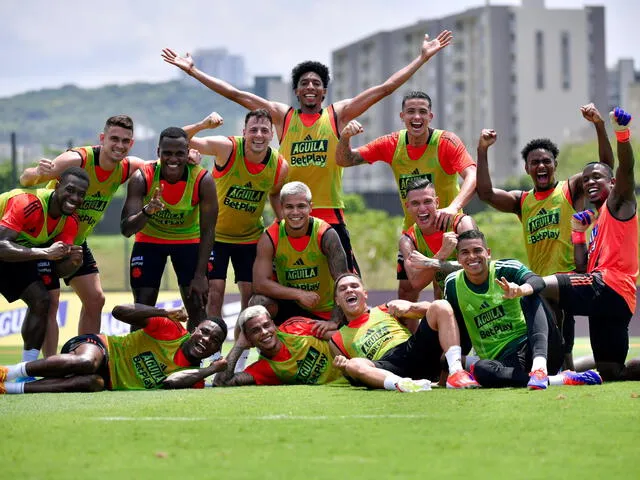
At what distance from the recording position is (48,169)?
38.4 feet

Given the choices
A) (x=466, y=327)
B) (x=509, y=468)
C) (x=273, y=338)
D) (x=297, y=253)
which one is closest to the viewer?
(x=509, y=468)

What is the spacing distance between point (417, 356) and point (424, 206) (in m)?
1.71

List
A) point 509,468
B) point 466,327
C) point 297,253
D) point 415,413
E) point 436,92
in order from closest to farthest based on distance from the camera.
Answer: point 509,468, point 415,413, point 466,327, point 297,253, point 436,92

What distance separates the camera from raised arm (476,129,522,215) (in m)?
11.7

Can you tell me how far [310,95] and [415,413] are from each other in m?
5.29

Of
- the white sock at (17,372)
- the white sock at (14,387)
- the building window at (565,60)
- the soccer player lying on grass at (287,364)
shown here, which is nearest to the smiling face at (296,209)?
the soccer player lying on grass at (287,364)

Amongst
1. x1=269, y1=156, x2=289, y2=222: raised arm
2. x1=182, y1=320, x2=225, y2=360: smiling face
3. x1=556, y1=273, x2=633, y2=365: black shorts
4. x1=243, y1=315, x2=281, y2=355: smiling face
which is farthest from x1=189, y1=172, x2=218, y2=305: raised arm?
x1=556, y1=273, x2=633, y2=365: black shorts

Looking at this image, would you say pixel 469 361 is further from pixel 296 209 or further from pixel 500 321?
pixel 296 209

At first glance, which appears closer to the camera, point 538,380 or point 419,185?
point 538,380

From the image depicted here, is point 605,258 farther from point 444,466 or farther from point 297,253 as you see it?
point 444,466

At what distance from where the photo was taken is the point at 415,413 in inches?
319

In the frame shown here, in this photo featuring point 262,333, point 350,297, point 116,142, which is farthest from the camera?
point 116,142

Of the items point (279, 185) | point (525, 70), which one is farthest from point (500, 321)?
point (525, 70)

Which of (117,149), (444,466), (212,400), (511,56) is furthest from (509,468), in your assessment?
(511,56)
